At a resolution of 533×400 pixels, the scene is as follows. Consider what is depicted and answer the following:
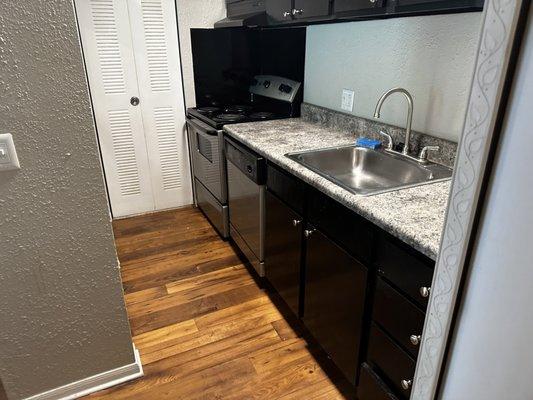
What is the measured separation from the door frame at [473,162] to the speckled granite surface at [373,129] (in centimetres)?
110

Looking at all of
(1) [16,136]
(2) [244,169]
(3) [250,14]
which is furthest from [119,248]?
(3) [250,14]

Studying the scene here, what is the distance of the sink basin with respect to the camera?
1636 mm

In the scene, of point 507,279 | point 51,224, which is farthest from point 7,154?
point 507,279

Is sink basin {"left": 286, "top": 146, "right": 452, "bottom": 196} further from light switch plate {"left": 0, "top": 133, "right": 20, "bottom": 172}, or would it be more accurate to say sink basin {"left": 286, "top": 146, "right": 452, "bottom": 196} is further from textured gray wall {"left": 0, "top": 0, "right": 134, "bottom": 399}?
light switch plate {"left": 0, "top": 133, "right": 20, "bottom": 172}

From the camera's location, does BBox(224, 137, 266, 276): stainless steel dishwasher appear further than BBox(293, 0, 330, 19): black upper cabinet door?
Yes

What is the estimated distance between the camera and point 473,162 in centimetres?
55

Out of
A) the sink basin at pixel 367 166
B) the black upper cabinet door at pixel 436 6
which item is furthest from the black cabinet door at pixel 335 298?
the black upper cabinet door at pixel 436 6

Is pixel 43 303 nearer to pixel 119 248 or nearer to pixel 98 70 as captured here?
pixel 119 248

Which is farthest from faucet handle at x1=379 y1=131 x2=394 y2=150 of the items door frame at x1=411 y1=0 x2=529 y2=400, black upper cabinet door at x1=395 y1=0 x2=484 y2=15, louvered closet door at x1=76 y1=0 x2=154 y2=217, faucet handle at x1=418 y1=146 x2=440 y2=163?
louvered closet door at x1=76 y1=0 x2=154 y2=217

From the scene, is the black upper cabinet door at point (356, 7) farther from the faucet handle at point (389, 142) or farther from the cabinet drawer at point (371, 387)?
the cabinet drawer at point (371, 387)

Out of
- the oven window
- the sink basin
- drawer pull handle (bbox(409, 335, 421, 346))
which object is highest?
the sink basin

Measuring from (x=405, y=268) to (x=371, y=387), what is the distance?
0.54m

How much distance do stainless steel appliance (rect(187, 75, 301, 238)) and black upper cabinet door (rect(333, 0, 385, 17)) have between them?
1090 mm

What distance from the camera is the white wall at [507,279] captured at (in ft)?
1.59
